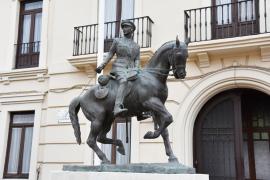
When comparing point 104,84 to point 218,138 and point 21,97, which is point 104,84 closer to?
point 218,138

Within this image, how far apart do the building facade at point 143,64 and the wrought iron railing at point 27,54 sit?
33 mm

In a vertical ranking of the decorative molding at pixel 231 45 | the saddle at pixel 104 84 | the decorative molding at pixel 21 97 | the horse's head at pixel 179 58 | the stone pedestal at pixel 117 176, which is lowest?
the stone pedestal at pixel 117 176

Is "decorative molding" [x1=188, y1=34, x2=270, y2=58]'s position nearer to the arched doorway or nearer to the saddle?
the arched doorway

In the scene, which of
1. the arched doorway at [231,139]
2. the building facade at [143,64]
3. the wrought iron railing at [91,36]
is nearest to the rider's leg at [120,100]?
the building facade at [143,64]

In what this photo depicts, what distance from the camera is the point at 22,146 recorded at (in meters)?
12.5

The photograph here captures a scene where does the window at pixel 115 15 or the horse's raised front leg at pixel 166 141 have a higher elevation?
the window at pixel 115 15

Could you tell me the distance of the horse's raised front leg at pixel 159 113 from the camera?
5.23m

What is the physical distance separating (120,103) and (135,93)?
0.26m

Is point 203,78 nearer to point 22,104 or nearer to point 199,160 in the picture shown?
point 199,160

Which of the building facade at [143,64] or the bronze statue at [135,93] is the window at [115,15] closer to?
the building facade at [143,64]

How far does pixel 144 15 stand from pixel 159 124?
6.56 meters

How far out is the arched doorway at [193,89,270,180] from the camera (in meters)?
10.2

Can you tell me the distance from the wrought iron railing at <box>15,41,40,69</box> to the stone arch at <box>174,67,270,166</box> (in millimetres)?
5200

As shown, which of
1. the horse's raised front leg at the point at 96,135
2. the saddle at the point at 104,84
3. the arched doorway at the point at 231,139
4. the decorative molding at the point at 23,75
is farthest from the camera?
the decorative molding at the point at 23,75
